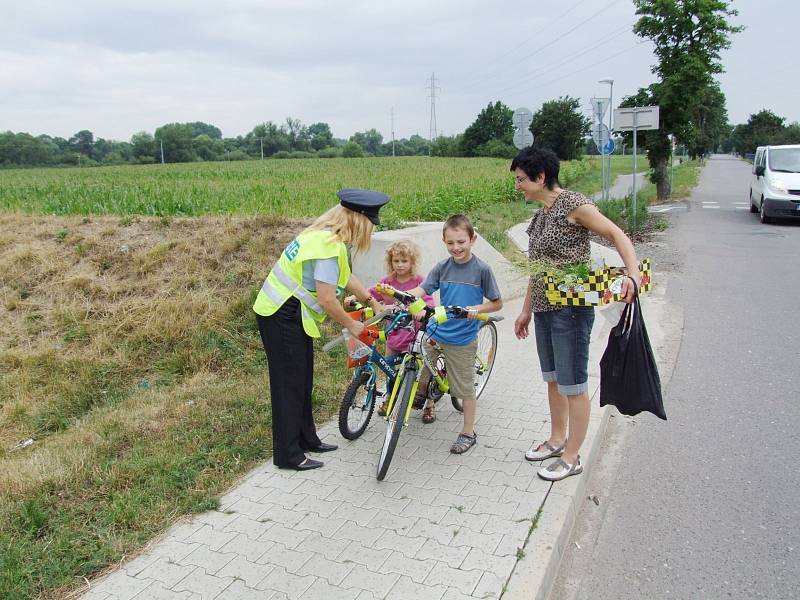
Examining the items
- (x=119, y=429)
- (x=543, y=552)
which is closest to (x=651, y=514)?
(x=543, y=552)

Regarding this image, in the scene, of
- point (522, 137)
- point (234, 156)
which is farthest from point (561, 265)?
point (234, 156)

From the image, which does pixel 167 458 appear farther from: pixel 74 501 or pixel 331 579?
pixel 331 579

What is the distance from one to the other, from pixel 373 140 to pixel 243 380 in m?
113

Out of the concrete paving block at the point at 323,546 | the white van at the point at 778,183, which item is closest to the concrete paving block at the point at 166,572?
the concrete paving block at the point at 323,546

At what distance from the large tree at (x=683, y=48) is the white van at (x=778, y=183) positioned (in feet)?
8.94

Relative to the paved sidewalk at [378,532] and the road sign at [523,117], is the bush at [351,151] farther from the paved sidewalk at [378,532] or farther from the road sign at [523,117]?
the paved sidewalk at [378,532]

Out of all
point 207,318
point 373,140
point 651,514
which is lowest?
point 651,514

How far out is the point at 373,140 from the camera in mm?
115625

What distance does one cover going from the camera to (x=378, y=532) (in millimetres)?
3553

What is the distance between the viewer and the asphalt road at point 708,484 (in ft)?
10.9

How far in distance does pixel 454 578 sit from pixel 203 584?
118 cm

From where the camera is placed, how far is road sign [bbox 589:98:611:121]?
20084 mm

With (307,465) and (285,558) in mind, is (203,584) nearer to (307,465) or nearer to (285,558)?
(285,558)

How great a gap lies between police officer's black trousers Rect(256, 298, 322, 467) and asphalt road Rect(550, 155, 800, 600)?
1828 mm
